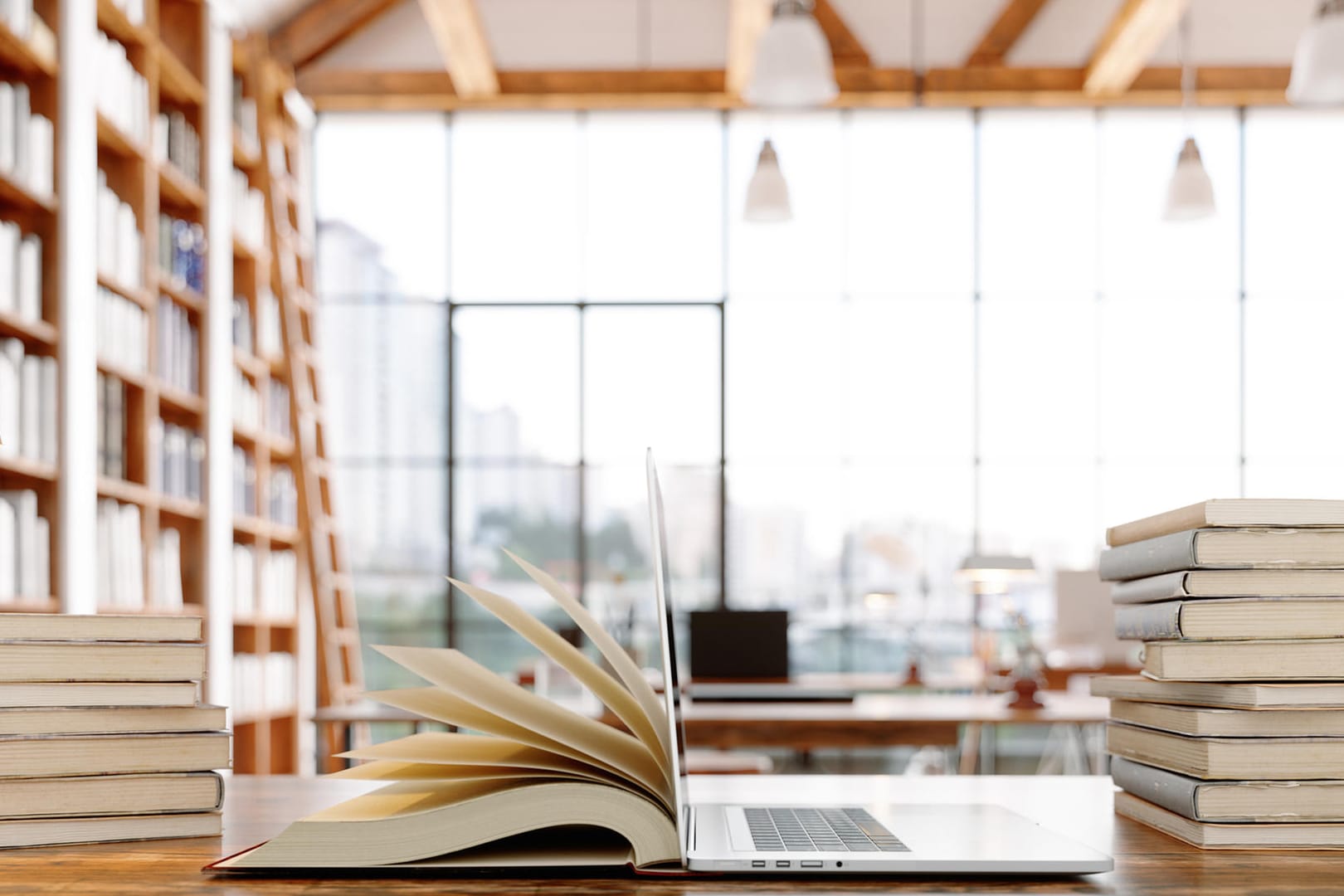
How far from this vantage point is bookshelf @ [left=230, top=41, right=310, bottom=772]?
624 centimetres

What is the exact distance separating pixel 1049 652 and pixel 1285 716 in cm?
695

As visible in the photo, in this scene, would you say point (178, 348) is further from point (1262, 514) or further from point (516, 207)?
point (1262, 514)

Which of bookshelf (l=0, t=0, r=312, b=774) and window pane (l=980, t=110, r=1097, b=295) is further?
window pane (l=980, t=110, r=1097, b=295)

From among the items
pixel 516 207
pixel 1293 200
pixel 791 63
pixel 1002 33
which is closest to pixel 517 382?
pixel 516 207

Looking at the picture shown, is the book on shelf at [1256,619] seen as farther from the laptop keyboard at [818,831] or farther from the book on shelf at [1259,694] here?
the laptop keyboard at [818,831]

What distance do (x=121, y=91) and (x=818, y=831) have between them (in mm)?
4612

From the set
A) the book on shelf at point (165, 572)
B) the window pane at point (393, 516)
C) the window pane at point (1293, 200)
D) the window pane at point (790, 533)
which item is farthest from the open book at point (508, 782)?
the window pane at point (1293, 200)

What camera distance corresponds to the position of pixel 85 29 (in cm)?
427

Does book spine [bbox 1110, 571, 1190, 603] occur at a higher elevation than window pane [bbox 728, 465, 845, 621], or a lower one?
higher

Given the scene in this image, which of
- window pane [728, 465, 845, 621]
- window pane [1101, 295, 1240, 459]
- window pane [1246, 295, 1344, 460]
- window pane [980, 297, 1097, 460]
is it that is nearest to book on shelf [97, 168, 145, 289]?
window pane [728, 465, 845, 621]

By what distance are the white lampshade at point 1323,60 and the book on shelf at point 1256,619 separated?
3197 mm

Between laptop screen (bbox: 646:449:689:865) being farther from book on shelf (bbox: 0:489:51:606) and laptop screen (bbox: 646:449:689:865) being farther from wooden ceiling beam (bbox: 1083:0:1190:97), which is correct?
wooden ceiling beam (bbox: 1083:0:1190:97)

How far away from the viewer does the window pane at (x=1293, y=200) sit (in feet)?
25.2

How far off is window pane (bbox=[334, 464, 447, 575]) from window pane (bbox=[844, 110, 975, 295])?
283cm
